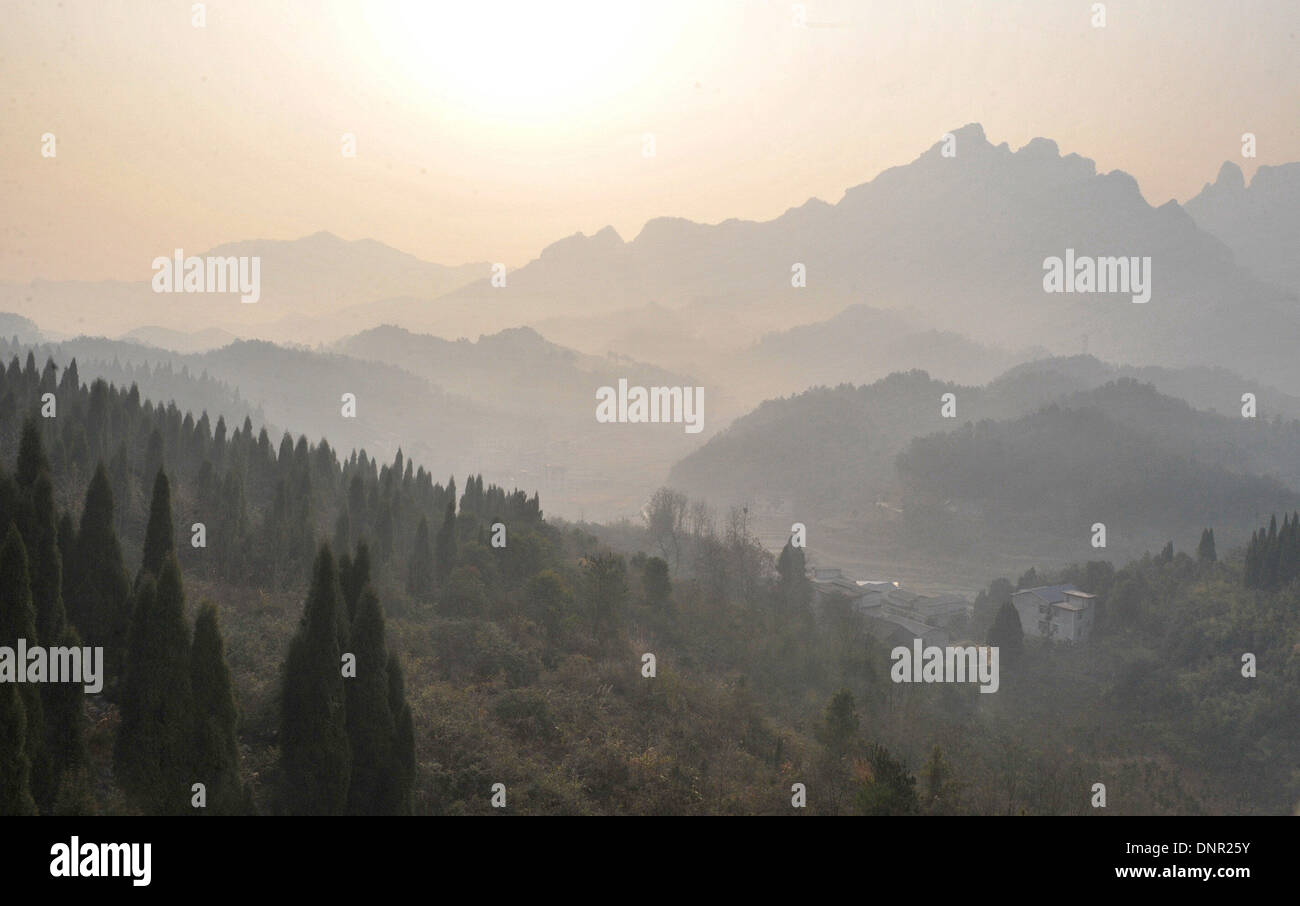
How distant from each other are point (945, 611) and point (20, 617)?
3471 inches

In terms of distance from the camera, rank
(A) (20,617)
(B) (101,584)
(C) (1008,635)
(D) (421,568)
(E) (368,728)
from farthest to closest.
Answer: (C) (1008,635) → (D) (421,568) → (B) (101,584) → (E) (368,728) → (A) (20,617)

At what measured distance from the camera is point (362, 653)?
17.9m

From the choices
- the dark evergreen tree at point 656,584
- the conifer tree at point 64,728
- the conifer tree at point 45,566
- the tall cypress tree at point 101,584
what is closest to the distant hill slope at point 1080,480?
the dark evergreen tree at point 656,584

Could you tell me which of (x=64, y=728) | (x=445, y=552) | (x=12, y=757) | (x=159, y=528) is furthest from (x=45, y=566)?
(x=445, y=552)

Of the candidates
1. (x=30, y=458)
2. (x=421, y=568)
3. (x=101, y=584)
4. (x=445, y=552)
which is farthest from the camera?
(x=445, y=552)

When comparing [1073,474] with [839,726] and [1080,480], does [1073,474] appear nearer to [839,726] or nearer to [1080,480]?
[1080,480]

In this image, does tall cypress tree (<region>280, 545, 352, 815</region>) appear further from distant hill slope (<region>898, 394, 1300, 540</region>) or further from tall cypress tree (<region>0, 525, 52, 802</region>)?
distant hill slope (<region>898, 394, 1300, 540</region>)

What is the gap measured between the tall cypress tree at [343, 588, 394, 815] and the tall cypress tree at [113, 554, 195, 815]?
308 centimetres

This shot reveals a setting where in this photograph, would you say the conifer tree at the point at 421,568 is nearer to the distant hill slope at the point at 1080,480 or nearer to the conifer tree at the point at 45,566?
the conifer tree at the point at 45,566

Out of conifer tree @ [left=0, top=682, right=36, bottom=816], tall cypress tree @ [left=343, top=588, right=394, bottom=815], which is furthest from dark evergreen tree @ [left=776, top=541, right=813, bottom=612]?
conifer tree @ [left=0, top=682, right=36, bottom=816]

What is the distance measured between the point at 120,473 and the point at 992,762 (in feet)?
143

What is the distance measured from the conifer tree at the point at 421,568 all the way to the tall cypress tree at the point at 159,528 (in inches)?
736

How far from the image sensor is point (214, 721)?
15586 millimetres

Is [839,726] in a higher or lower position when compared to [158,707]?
lower
